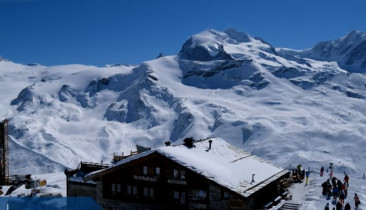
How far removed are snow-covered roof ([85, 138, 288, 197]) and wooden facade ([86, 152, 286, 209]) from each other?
332 mm

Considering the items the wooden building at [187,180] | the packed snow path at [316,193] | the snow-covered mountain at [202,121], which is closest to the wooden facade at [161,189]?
the wooden building at [187,180]

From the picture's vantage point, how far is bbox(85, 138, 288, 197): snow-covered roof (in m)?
26.4

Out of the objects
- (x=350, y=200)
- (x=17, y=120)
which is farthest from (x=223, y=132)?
(x=350, y=200)

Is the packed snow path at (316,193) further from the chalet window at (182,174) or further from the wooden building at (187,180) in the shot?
the chalet window at (182,174)

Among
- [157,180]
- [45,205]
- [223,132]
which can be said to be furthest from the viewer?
[223,132]

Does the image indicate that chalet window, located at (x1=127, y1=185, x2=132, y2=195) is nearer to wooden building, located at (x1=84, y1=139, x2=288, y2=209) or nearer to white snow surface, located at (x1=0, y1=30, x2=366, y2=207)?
Answer: wooden building, located at (x1=84, y1=139, x2=288, y2=209)

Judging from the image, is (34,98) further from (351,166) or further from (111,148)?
(351,166)

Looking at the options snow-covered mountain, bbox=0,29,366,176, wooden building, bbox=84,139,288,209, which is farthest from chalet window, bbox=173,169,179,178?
snow-covered mountain, bbox=0,29,366,176

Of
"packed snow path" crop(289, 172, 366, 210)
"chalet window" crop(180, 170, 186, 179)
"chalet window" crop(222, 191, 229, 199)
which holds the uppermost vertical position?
"chalet window" crop(180, 170, 186, 179)

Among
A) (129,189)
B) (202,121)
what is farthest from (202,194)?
(202,121)

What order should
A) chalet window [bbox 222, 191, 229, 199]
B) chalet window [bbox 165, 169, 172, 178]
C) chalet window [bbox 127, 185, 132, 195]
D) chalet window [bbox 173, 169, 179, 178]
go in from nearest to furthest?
chalet window [bbox 222, 191, 229, 199]
chalet window [bbox 173, 169, 179, 178]
chalet window [bbox 165, 169, 172, 178]
chalet window [bbox 127, 185, 132, 195]

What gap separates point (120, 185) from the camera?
30.2 meters

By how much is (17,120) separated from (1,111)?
2296 cm

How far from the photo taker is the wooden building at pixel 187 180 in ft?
86.5
